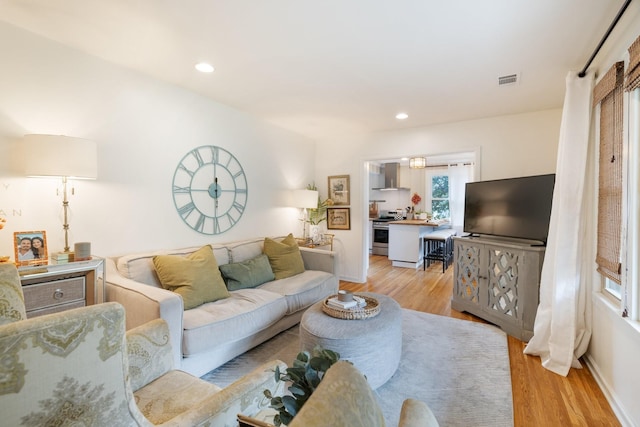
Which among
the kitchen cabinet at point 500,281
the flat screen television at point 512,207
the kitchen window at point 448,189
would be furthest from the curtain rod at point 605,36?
the kitchen window at point 448,189

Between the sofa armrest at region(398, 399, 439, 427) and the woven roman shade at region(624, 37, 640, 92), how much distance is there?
212 cm

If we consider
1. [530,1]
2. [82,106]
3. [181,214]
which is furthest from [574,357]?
[82,106]

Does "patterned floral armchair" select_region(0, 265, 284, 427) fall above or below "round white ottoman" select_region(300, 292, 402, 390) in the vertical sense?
above

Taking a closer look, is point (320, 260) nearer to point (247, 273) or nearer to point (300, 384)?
point (247, 273)

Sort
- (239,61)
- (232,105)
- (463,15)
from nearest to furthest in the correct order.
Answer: (463,15) → (239,61) → (232,105)

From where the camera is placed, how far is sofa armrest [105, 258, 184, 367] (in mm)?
1919

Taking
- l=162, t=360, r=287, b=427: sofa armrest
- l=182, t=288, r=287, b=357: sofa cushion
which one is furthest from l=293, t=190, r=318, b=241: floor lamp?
l=162, t=360, r=287, b=427: sofa armrest

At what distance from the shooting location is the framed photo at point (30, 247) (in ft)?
6.36

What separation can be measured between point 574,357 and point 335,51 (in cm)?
313

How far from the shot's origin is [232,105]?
3557 millimetres

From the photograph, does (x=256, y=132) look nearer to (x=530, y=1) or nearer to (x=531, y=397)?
(x=530, y=1)

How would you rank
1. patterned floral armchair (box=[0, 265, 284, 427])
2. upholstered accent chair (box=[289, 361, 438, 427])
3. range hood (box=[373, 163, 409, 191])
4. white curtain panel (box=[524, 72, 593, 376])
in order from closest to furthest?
1. upholstered accent chair (box=[289, 361, 438, 427])
2. patterned floral armchair (box=[0, 265, 284, 427])
3. white curtain panel (box=[524, 72, 593, 376])
4. range hood (box=[373, 163, 409, 191])

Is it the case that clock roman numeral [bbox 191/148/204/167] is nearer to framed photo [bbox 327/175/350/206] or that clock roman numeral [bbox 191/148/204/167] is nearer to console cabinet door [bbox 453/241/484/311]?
framed photo [bbox 327/175/350/206]

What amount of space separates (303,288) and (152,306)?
1.50m
